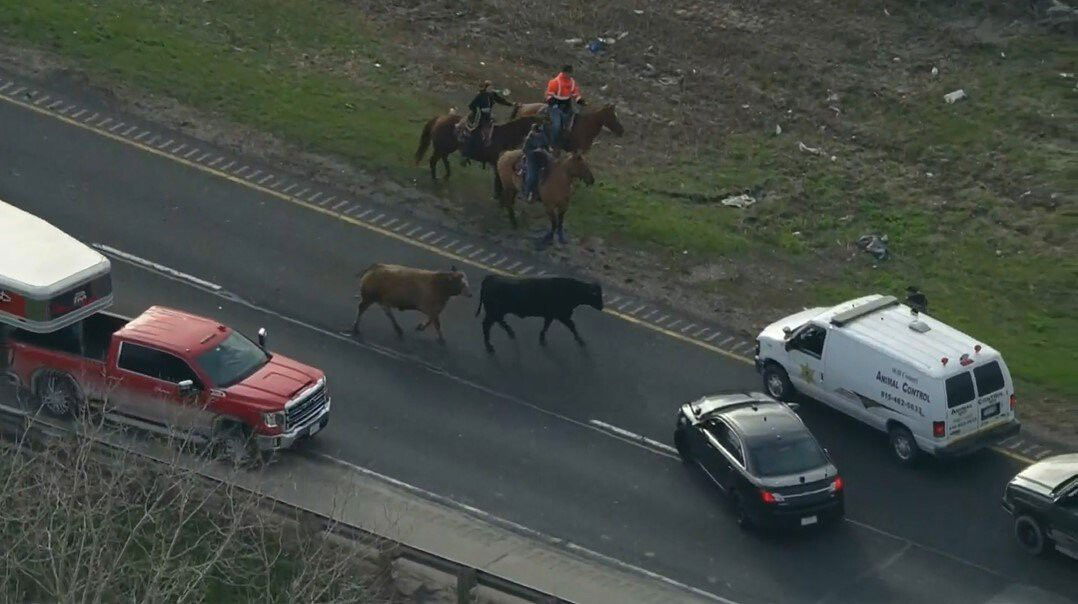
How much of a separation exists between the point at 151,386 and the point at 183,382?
654mm

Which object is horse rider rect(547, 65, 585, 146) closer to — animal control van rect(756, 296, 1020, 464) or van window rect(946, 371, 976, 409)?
animal control van rect(756, 296, 1020, 464)

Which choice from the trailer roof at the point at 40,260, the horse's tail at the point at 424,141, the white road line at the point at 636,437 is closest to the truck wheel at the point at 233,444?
the trailer roof at the point at 40,260

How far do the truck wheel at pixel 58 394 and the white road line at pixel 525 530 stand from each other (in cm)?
405

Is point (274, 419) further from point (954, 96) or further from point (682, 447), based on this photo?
point (954, 96)

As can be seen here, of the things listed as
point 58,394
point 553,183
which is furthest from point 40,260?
point 553,183

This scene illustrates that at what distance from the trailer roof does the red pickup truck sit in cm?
89

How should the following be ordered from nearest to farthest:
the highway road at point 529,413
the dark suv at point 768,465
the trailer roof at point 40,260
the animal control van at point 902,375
Answer: the dark suv at point 768,465, the highway road at point 529,413, the trailer roof at point 40,260, the animal control van at point 902,375

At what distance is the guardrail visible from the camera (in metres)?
25.8

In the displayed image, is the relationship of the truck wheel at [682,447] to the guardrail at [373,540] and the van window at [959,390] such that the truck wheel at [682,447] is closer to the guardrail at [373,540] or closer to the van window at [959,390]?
the van window at [959,390]

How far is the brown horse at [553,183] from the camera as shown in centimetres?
3616

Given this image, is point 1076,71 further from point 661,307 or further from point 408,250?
point 408,250

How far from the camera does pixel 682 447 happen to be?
3047cm

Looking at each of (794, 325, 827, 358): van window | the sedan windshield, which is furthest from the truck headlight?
(794, 325, 827, 358): van window

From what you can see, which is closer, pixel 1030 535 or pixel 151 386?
pixel 1030 535
